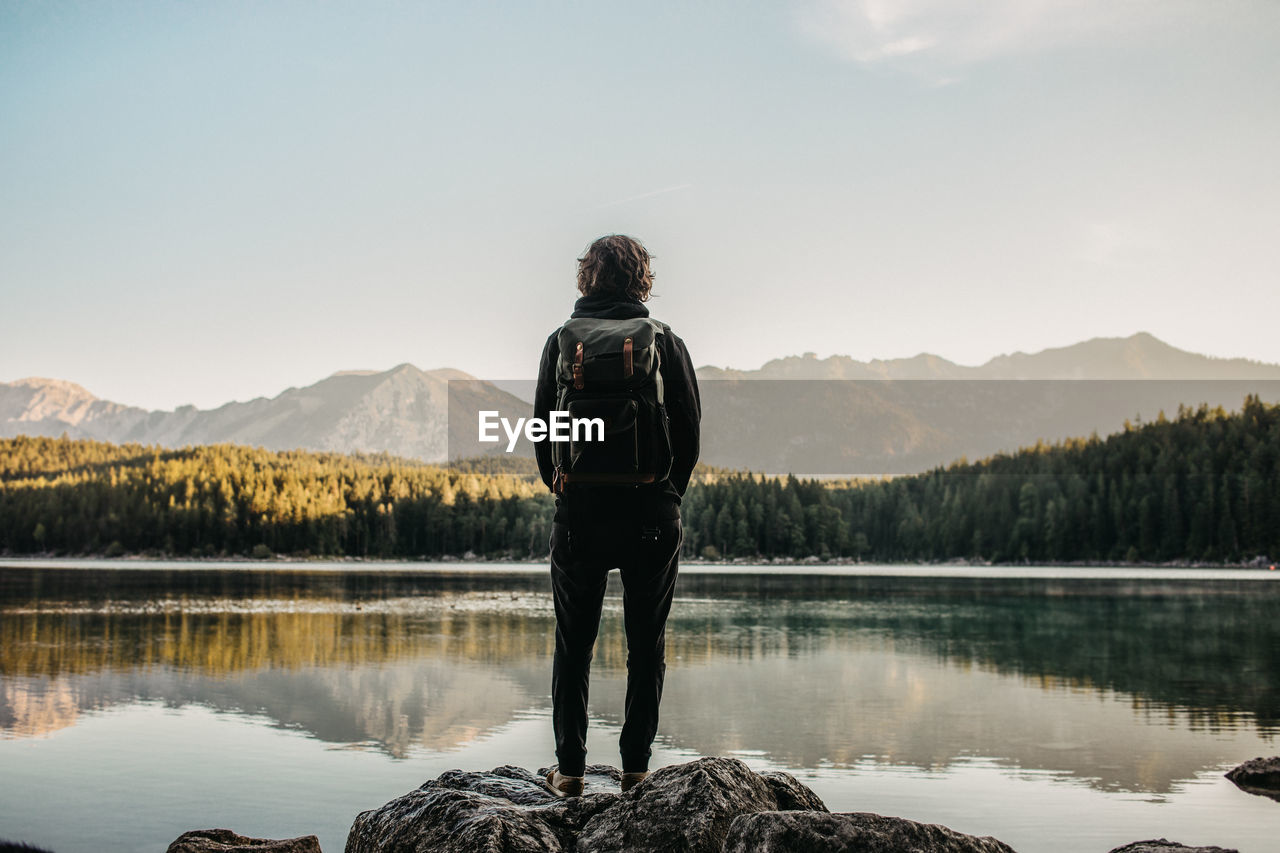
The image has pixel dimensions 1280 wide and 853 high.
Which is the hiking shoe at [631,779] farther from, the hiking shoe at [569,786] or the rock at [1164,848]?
the rock at [1164,848]

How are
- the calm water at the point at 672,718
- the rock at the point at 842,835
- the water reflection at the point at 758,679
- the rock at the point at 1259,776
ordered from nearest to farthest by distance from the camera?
the rock at the point at 842,835, the calm water at the point at 672,718, the rock at the point at 1259,776, the water reflection at the point at 758,679

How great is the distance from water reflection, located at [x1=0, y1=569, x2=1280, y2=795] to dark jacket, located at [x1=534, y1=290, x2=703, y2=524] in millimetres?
7700

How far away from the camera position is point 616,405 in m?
5.30

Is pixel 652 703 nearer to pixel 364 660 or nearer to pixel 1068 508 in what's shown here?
pixel 364 660

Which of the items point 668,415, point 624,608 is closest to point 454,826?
point 624,608

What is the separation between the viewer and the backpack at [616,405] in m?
5.29

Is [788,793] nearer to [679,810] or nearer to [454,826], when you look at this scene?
[679,810]

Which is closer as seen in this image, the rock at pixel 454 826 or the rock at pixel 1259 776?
the rock at pixel 454 826

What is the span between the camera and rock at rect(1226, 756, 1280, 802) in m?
11.1

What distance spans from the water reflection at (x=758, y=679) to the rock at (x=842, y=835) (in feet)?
25.7

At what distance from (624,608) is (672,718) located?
1082 cm

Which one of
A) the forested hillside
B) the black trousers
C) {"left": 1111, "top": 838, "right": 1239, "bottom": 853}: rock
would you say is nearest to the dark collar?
the black trousers
